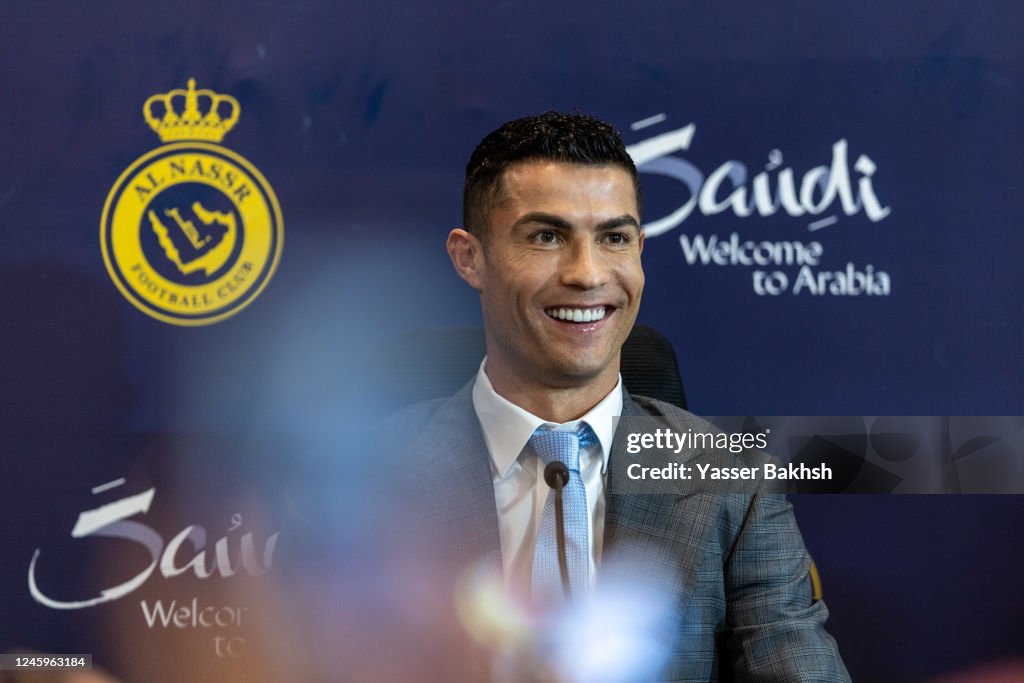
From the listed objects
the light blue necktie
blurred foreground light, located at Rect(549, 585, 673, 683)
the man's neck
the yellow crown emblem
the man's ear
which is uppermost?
the yellow crown emblem

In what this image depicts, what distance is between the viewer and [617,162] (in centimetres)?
141

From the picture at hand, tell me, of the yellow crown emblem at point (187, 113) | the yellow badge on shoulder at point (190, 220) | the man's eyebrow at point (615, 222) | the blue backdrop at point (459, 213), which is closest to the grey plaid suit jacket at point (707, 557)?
the man's eyebrow at point (615, 222)

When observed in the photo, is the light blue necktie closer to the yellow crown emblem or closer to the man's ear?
the man's ear

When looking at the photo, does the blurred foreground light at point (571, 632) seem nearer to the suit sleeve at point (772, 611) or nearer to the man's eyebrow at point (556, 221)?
the suit sleeve at point (772, 611)

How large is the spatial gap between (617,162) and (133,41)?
0.98 metres

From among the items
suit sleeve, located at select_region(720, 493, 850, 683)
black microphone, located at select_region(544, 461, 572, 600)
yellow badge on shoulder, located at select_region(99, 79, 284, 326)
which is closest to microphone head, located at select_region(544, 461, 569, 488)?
black microphone, located at select_region(544, 461, 572, 600)

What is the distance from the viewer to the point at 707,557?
133cm

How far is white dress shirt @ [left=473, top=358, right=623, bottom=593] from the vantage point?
1.37 m

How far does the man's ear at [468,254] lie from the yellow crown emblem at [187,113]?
1.95ft

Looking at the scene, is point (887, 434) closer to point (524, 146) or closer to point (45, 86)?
point (524, 146)

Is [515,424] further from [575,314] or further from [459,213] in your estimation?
[459,213]

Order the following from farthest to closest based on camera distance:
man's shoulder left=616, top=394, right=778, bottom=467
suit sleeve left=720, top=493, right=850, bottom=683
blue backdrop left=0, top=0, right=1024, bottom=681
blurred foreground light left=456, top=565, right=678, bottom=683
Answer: blue backdrop left=0, top=0, right=1024, bottom=681, man's shoulder left=616, top=394, right=778, bottom=467, blurred foreground light left=456, top=565, right=678, bottom=683, suit sleeve left=720, top=493, right=850, bottom=683

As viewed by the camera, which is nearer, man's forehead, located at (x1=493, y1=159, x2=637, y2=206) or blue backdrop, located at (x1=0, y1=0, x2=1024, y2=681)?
man's forehead, located at (x1=493, y1=159, x2=637, y2=206)

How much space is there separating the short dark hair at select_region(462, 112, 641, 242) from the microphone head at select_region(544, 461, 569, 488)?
342 millimetres
